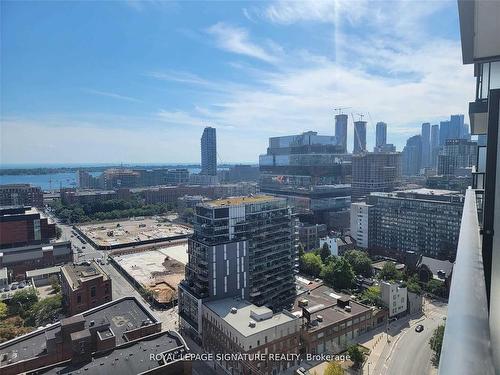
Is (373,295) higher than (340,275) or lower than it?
lower

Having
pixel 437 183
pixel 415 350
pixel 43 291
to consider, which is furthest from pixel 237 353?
pixel 437 183

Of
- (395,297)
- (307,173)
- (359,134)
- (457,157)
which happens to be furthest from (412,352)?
(359,134)

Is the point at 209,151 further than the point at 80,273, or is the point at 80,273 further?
the point at 209,151

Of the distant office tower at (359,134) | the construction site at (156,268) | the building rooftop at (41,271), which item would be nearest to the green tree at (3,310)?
the building rooftop at (41,271)

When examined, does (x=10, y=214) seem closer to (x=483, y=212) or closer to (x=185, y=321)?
(x=185, y=321)

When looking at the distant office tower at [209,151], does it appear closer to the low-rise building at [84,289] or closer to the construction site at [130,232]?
the construction site at [130,232]

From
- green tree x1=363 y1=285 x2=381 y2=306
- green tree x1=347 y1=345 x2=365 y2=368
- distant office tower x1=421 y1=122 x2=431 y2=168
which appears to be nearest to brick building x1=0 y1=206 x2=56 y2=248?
green tree x1=363 y1=285 x2=381 y2=306

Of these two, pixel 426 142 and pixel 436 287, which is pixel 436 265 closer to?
pixel 436 287

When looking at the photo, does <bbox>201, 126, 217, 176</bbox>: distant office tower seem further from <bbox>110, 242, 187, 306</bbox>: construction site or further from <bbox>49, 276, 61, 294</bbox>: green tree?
<bbox>49, 276, 61, 294</bbox>: green tree
